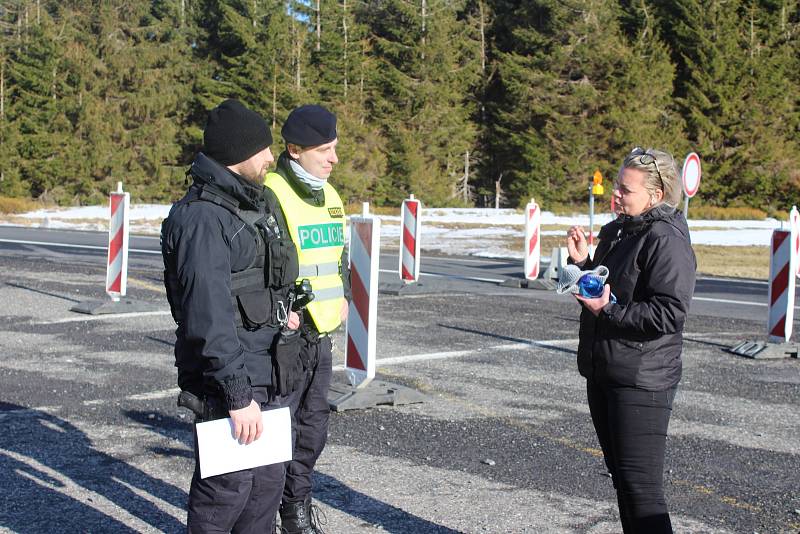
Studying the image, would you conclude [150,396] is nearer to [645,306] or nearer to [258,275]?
[258,275]

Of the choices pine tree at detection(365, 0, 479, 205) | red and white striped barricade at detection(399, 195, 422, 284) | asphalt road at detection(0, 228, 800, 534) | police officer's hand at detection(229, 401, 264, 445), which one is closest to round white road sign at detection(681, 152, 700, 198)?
red and white striped barricade at detection(399, 195, 422, 284)

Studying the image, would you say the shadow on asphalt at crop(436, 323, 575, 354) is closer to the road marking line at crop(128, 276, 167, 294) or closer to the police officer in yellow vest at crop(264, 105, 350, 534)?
the road marking line at crop(128, 276, 167, 294)

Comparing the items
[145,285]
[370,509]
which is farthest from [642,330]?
[145,285]

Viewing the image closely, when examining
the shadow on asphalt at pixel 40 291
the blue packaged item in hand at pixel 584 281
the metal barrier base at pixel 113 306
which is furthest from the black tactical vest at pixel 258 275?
the shadow on asphalt at pixel 40 291

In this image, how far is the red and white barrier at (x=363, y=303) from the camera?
293 inches

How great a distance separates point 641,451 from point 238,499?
5.13ft

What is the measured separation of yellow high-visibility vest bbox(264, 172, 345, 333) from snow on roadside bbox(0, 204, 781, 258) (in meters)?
17.9

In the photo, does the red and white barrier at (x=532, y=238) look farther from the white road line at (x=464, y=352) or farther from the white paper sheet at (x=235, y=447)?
the white paper sheet at (x=235, y=447)

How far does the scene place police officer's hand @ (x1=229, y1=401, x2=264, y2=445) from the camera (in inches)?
131

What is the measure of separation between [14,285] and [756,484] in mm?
11338

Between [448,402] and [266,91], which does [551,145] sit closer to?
[266,91]

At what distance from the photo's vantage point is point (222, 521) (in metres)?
3.44

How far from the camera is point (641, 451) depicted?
12.7 ft

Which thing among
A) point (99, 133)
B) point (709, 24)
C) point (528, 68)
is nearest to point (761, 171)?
point (709, 24)
